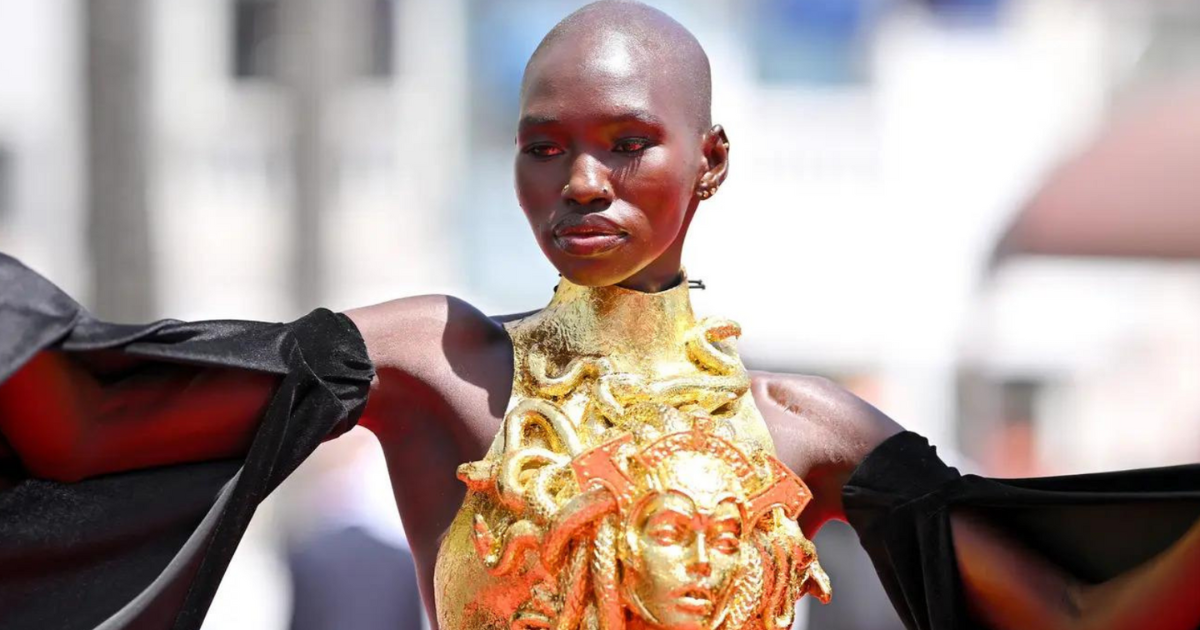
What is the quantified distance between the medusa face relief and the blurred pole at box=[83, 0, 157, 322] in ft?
21.2

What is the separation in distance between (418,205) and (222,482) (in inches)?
361

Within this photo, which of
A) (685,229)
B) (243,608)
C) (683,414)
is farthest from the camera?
(243,608)

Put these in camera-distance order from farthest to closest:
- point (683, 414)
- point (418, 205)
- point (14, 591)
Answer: point (418, 205) → point (683, 414) → point (14, 591)

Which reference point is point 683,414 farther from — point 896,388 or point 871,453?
point 896,388

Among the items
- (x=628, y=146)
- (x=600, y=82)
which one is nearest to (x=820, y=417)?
(x=628, y=146)

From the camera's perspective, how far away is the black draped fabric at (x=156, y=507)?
2.26m

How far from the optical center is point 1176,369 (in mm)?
10102

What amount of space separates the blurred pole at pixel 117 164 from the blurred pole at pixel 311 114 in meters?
1.88

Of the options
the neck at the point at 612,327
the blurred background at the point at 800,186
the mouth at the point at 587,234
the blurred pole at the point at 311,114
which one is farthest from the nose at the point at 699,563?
the blurred pole at the point at 311,114

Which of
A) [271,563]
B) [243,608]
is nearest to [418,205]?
[271,563]

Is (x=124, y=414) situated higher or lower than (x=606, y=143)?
lower

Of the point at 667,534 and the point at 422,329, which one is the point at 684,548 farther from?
the point at 422,329

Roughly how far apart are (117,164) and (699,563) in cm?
670

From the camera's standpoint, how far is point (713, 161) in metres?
2.67
